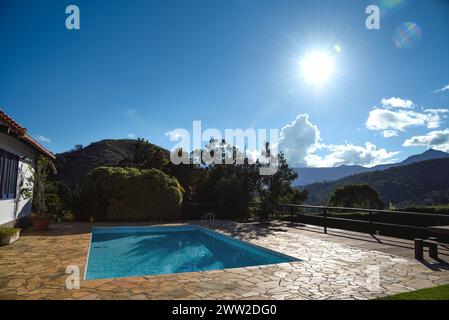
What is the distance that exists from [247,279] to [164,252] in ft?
16.6

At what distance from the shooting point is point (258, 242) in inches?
348

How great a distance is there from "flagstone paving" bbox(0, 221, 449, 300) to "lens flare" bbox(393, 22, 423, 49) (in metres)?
6.13

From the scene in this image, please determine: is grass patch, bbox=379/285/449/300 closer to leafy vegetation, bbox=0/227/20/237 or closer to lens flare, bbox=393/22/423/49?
lens flare, bbox=393/22/423/49

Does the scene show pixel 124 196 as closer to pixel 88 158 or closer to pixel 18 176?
pixel 18 176

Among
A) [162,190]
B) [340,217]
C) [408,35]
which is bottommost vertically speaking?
[340,217]

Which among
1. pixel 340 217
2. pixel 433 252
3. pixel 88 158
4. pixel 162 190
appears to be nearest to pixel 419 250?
pixel 433 252

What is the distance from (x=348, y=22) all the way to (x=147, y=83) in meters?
8.61

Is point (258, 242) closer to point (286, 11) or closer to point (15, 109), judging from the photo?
point (286, 11)

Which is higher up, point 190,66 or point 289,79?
point 190,66

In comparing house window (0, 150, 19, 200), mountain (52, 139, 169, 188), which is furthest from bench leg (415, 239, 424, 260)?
mountain (52, 139, 169, 188)

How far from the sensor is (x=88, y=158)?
43.9m
